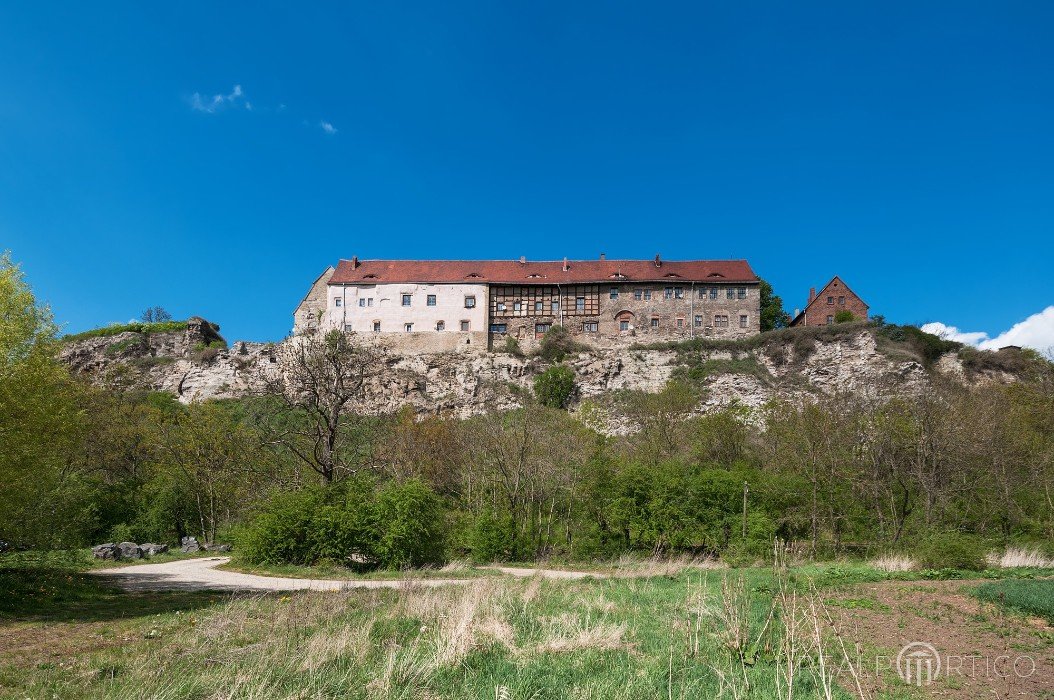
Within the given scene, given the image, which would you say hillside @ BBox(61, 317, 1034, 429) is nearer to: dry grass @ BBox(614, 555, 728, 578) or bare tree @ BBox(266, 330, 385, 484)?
bare tree @ BBox(266, 330, 385, 484)

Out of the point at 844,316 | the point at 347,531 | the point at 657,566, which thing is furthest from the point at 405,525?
the point at 844,316

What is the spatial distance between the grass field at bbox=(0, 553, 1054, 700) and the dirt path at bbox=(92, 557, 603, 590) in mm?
2244

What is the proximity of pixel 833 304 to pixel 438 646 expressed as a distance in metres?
64.7

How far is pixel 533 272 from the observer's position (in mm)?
65312

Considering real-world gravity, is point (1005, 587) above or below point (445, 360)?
below

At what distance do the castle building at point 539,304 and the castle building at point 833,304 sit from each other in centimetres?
683

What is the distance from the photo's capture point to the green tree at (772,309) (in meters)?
69.9

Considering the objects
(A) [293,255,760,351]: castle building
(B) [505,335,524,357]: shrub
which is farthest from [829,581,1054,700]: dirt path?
(A) [293,255,760,351]: castle building

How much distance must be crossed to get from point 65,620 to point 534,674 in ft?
30.3

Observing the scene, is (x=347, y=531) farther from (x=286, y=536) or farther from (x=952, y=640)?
(x=952, y=640)

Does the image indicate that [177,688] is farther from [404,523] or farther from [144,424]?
[144,424]

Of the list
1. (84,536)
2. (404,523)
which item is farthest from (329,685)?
(84,536)

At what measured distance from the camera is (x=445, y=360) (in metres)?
58.0

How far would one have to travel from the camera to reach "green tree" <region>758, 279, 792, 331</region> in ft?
229
